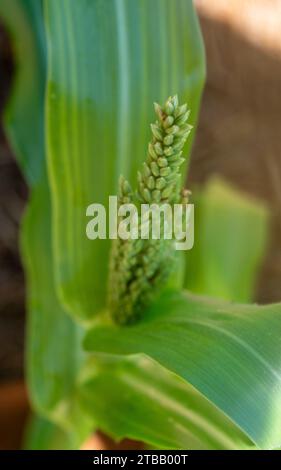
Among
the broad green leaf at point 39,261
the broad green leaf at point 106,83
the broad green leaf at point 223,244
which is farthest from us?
the broad green leaf at point 223,244

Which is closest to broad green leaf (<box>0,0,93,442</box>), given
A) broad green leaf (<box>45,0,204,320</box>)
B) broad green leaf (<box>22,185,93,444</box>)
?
broad green leaf (<box>22,185,93,444</box>)

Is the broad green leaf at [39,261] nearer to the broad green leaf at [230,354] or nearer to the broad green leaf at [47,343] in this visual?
the broad green leaf at [47,343]

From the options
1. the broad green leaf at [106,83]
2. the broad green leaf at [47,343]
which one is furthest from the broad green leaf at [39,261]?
the broad green leaf at [106,83]

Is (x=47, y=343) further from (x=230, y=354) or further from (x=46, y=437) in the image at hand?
(x=230, y=354)

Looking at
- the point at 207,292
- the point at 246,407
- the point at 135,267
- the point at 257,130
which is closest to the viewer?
the point at 246,407
